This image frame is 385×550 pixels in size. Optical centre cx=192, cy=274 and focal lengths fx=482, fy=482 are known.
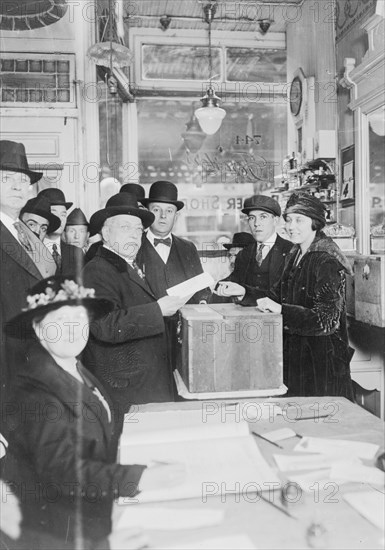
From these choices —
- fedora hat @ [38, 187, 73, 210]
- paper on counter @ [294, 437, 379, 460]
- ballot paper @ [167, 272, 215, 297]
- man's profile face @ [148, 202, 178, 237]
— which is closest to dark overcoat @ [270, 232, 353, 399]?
ballot paper @ [167, 272, 215, 297]

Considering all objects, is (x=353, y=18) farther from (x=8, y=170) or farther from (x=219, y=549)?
(x=219, y=549)

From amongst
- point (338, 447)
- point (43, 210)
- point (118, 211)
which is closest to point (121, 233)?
point (118, 211)

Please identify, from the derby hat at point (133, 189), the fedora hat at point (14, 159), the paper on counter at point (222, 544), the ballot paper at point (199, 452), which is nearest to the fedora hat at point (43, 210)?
the fedora hat at point (14, 159)

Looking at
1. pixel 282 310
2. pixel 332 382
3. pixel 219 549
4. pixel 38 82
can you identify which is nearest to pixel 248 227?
pixel 282 310

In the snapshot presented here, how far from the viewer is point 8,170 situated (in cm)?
184

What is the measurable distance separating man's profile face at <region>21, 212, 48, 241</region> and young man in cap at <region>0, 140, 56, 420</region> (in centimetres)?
8

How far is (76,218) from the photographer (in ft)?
7.22

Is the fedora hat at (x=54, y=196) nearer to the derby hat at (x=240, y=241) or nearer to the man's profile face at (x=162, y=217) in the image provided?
the man's profile face at (x=162, y=217)

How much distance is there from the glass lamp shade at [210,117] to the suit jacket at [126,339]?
957mm

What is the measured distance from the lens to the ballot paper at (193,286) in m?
1.95

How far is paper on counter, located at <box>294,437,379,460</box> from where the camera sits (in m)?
1.37

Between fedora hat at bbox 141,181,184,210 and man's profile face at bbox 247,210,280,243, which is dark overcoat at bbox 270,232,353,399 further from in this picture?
fedora hat at bbox 141,181,184,210

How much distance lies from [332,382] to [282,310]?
1.64ft

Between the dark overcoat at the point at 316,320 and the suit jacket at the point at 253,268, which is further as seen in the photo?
the suit jacket at the point at 253,268
